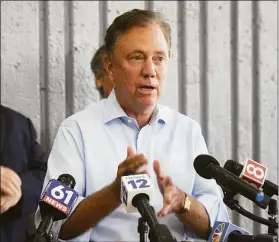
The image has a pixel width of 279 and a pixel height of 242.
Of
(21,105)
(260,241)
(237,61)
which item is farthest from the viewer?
(237,61)

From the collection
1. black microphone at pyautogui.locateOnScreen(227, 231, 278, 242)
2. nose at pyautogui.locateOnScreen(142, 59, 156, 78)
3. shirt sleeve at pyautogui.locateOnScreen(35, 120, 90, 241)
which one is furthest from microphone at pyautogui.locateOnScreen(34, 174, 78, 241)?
nose at pyautogui.locateOnScreen(142, 59, 156, 78)

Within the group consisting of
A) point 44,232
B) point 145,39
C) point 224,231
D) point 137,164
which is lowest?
point 224,231

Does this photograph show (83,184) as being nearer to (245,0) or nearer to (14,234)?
(14,234)

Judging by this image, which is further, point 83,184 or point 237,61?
point 237,61

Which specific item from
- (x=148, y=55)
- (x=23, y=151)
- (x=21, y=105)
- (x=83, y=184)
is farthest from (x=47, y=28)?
(x=83, y=184)

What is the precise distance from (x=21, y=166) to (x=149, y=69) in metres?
0.59

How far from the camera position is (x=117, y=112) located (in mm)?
→ 1603

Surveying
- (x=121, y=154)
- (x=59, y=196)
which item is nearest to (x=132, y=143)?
(x=121, y=154)

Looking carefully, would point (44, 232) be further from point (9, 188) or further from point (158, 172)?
point (158, 172)

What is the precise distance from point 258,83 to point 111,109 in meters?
1.16

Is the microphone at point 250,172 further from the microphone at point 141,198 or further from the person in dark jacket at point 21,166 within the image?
the person in dark jacket at point 21,166

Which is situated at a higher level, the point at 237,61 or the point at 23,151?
the point at 237,61

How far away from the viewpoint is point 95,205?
4.45ft

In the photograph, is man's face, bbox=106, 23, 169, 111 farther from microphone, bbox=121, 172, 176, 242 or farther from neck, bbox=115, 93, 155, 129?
microphone, bbox=121, 172, 176, 242
